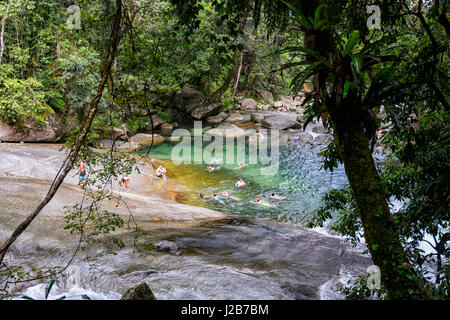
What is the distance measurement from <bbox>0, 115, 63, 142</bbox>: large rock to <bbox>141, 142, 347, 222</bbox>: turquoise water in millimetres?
5011

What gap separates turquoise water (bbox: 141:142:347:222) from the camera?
38.0 feet

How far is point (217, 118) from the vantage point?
2648 centimetres

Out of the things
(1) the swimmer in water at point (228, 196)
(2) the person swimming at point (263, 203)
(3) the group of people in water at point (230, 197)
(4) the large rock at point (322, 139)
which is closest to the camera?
(2) the person swimming at point (263, 203)

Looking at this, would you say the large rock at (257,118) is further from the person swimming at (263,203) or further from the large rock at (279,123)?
the person swimming at (263,203)

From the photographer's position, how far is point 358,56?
9.54ft

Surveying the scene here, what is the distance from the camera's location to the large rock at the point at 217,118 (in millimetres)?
25891

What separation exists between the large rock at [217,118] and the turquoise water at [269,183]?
7.05 m

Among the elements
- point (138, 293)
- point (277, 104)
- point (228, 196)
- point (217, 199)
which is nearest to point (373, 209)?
point (138, 293)

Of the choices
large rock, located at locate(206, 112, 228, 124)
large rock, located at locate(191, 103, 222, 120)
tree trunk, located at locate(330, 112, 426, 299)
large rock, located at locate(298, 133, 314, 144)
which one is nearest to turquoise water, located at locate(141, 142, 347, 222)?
large rock, located at locate(298, 133, 314, 144)

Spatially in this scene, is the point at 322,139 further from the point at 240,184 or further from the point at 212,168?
the point at 240,184

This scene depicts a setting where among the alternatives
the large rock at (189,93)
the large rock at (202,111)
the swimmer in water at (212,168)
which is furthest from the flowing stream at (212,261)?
the large rock at (189,93)

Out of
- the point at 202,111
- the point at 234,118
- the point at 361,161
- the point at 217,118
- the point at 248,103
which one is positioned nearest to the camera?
the point at 361,161

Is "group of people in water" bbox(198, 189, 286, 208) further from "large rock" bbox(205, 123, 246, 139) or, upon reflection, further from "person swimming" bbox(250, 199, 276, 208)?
"large rock" bbox(205, 123, 246, 139)

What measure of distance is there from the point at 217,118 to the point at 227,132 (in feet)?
14.6
